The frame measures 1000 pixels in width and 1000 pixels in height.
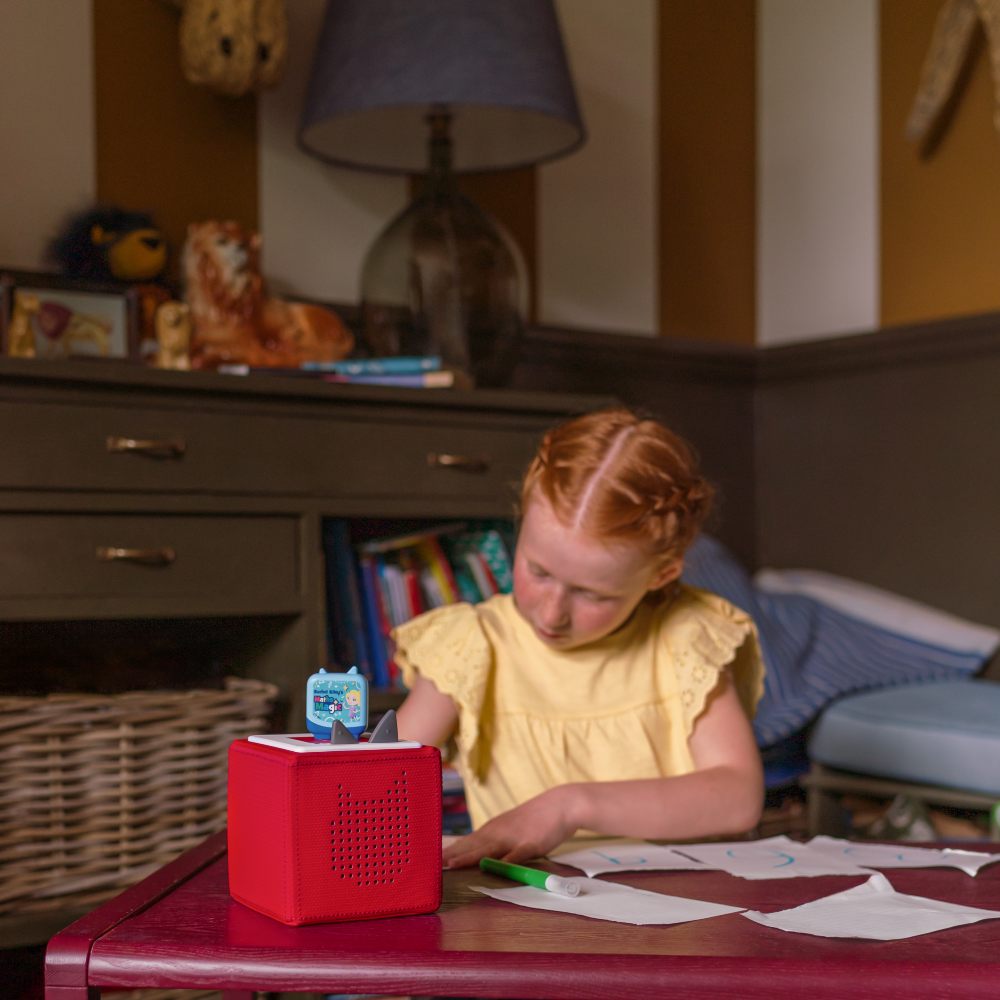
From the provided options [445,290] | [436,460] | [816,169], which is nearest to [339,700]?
[436,460]

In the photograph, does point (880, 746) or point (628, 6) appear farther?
point (628, 6)

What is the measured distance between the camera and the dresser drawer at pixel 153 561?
1.64m

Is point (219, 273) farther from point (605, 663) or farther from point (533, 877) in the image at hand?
point (533, 877)

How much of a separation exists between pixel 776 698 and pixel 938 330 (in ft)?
3.16

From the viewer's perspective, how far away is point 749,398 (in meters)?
3.15

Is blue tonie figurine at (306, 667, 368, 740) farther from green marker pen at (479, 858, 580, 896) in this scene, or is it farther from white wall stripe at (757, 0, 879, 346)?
white wall stripe at (757, 0, 879, 346)

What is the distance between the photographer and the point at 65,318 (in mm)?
1906

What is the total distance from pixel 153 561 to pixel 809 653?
1.28 meters

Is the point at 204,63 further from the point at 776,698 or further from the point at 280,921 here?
the point at 280,921

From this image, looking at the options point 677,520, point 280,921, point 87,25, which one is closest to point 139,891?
point 280,921

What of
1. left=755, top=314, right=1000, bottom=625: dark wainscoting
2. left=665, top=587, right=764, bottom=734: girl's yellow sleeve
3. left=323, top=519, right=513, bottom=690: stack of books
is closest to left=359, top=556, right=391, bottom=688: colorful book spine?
Result: left=323, top=519, right=513, bottom=690: stack of books

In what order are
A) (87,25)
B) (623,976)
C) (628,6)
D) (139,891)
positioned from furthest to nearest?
(628,6), (87,25), (139,891), (623,976)

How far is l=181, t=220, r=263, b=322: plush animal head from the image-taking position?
80.5 inches

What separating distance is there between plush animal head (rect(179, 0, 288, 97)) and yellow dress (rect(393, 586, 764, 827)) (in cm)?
121
